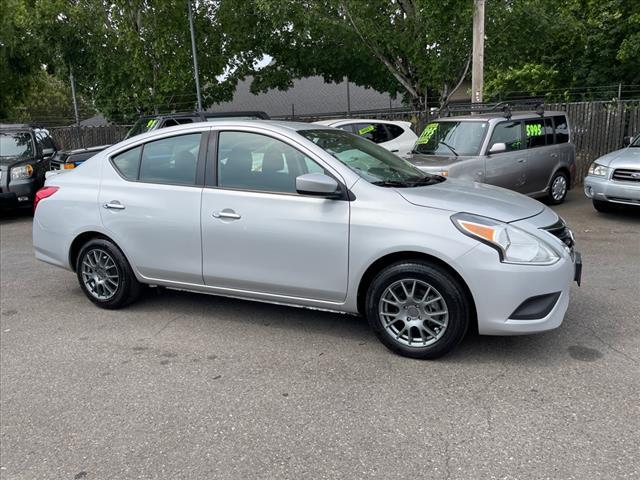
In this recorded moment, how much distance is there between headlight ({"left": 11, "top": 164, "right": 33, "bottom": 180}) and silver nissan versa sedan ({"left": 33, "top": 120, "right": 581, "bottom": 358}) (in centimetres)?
640

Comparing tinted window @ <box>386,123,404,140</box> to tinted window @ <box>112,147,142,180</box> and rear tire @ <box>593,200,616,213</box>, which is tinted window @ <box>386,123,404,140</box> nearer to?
rear tire @ <box>593,200,616,213</box>

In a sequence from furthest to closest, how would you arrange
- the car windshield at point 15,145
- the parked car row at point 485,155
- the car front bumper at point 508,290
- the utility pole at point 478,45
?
the utility pole at point 478,45
the car windshield at point 15,145
the parked car row at point 485,155
the car front bumper at point 508,290

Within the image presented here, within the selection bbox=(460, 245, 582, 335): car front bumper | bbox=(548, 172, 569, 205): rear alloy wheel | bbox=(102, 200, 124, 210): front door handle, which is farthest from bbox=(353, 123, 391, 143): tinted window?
bbox=(460, 245, 582, 335): car front bumper

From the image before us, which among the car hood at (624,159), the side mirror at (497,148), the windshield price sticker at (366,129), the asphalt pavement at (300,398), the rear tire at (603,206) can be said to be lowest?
the asphalt pavement at (300,398)

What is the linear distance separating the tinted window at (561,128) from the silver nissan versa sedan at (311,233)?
6.42 m

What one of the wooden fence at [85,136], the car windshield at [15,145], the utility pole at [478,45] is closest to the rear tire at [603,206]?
the utility pole at [478,45]

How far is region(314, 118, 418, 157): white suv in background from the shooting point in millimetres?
11391

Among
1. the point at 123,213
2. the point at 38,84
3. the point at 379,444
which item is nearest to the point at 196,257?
the point at 123,213

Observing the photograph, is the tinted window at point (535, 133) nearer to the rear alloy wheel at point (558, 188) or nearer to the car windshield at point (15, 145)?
the rear alloy wheel at point (558, 188)

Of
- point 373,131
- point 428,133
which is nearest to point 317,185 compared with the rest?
point 428,133

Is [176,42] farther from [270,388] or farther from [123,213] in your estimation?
[270,388]

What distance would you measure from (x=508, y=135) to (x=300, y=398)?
7.05 metres

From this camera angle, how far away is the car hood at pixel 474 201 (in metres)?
4.03

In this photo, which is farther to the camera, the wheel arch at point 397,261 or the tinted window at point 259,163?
the tinted window at point 259,163
